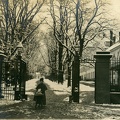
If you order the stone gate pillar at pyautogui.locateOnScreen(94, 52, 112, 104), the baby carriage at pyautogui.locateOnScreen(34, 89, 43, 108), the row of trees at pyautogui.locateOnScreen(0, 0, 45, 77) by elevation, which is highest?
the row of trees at pyautogui.locateOnScreen(0, 0, 45, 77)

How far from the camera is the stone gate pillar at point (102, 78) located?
15000 mm

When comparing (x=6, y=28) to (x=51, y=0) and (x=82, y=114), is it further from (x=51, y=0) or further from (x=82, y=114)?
(x=82, y=114)

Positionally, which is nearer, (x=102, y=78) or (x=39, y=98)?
(x=39, y=98)

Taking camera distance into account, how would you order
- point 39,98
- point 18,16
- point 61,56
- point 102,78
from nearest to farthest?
1. point 39,98
2. point 102,78
3. point 18,16
4. point 61,56

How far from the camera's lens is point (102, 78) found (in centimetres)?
1515

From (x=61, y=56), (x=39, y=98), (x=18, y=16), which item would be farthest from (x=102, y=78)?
(x=61, y=56)

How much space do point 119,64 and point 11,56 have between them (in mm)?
11950

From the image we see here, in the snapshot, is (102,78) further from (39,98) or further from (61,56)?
(61,56)

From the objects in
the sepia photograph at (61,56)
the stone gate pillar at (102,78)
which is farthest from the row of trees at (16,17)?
the stone gate pillar at (102,78)

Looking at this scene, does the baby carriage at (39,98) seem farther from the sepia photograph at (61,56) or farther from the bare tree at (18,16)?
the bare tree at (18,16)

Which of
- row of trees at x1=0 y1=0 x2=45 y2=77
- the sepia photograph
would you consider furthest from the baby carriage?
row of trees at x1=0 y1=0 x2=45 y2=77

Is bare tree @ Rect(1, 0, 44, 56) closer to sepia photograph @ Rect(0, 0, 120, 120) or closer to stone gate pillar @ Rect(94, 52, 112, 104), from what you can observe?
sepia photograph @ Rect(0, 0, 120, 120)

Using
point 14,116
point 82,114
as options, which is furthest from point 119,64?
point 14,116

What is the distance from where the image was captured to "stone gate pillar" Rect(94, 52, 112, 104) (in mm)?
15000
